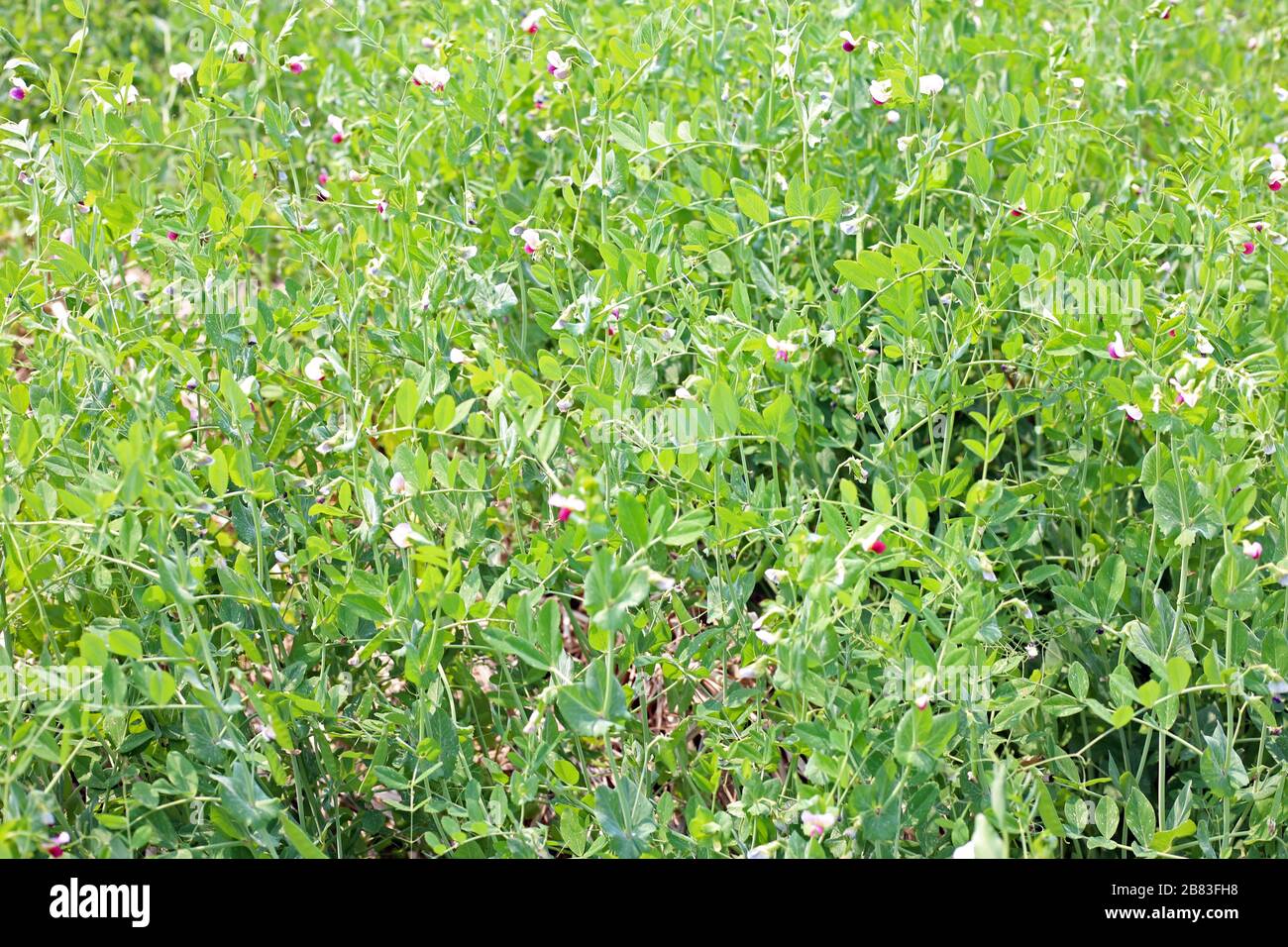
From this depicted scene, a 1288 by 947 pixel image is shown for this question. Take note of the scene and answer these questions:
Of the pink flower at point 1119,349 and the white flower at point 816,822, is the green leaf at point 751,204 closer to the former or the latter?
the pink flower at point 1119,349

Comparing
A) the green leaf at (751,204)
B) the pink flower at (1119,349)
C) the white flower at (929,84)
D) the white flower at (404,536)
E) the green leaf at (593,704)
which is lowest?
the green leaf at (593,704)

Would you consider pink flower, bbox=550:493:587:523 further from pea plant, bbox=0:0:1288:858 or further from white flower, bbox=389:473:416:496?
white flower, bbox=389:473:416:496

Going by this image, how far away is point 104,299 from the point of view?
179 cm

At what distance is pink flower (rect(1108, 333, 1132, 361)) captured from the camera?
1609 millimetres

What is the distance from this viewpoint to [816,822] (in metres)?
1.25

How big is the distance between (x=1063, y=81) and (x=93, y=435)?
1979 mm

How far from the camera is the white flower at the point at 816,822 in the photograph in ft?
4.09

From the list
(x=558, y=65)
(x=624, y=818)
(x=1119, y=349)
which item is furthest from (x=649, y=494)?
(x=558, y=65)

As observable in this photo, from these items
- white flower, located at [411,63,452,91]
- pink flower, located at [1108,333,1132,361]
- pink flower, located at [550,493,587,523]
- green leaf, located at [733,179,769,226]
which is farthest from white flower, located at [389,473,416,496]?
pink flower, located at [1108,333,1132,361]

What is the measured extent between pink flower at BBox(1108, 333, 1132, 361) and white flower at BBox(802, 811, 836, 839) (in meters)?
0.76

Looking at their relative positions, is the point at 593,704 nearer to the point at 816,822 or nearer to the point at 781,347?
the point at 816,822

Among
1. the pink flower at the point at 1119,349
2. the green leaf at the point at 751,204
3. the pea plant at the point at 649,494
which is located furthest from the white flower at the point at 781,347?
the pink flower at the point at 1119,349

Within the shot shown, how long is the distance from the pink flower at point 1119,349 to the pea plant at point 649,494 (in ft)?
0.04
